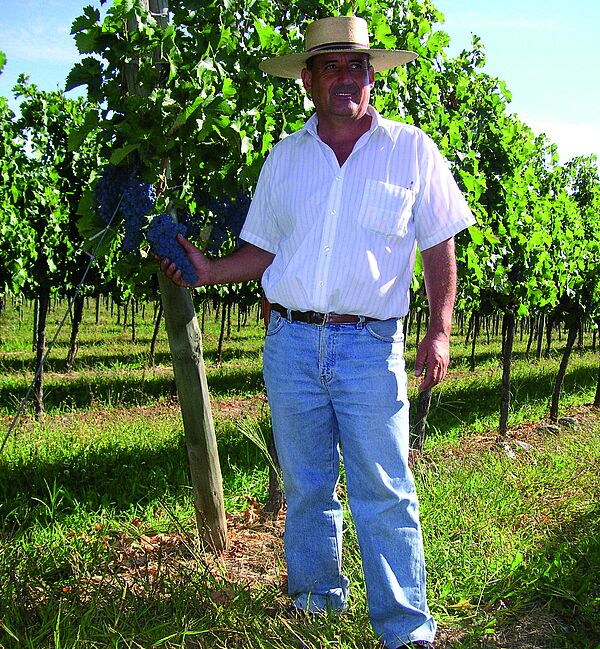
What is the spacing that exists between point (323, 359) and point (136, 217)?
109cm

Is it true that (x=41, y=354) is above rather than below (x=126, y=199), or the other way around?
below

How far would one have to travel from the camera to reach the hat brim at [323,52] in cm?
275

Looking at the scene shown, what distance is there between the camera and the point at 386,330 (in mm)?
2721

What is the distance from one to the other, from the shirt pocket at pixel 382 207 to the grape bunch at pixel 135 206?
1.01 m

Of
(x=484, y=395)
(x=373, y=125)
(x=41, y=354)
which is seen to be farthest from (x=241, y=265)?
(x=484, y=395)

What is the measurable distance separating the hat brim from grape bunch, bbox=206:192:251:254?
0.68 meters

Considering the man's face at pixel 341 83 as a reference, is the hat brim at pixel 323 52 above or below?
above

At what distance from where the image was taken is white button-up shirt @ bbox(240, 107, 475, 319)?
2.64m

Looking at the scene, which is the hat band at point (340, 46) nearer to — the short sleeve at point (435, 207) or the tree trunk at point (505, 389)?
the short sleeve at point (435, 207)

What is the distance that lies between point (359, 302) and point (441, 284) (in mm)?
351

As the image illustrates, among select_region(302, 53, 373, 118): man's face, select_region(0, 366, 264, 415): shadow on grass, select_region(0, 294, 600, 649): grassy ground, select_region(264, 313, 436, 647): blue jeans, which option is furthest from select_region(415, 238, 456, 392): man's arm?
select_region(0, 366, 264, 415): shadow on grass

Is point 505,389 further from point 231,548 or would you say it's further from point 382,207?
point 382,207

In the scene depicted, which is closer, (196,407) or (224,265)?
(224,265)

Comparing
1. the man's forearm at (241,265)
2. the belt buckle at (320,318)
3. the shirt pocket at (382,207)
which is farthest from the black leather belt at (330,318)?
the man's forearm at (241,265)
